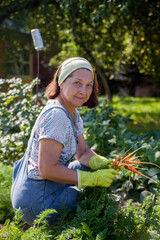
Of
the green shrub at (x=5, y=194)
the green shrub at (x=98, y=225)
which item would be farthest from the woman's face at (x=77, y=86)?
the green shrub at (x=5, y=194)

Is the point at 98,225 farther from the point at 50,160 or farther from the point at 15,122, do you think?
the point at 15,122

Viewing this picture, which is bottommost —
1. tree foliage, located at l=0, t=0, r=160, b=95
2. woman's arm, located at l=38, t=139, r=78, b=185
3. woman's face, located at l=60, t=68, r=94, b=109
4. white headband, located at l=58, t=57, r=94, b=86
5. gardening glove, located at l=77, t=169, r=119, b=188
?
gardening glove, located at l=77, t=169, r=119, b=188

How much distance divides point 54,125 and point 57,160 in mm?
226

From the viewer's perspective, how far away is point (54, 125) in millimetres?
1655

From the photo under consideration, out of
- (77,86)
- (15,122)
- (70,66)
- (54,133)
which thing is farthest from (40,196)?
(15,122)

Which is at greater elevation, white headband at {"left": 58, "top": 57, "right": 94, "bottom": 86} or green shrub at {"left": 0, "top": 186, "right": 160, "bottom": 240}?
white headband at {"left": 58, "top": 57, "right": 94, "bottom": 86}

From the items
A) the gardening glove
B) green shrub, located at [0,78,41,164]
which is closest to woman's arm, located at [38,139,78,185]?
the gardening glove

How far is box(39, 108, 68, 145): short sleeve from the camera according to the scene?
1628mm

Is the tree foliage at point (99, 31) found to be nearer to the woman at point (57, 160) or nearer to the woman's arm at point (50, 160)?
the woman at point (57, 160)

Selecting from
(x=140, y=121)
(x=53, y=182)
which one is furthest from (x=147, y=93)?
(x=53, y=182)

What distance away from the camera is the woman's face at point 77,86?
1.80 metres

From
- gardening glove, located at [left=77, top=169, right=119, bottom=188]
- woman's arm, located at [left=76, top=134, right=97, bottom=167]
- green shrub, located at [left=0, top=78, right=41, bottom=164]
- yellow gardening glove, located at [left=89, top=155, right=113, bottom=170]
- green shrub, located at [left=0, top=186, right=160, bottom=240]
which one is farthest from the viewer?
green shrub, located at [left=0, top=78, right=41, bottom=164]

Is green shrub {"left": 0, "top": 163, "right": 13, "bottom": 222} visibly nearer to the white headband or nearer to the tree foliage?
the white headband

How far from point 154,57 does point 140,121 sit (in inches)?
67.7
